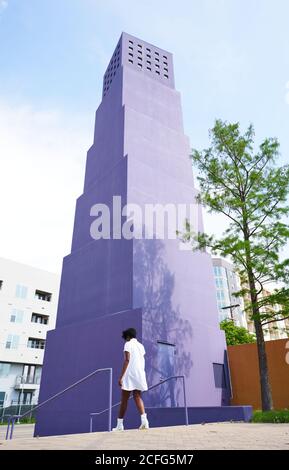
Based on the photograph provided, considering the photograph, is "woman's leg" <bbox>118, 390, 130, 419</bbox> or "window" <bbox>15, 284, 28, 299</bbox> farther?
"window" <bbox>15, 284, 28, 299</bbox>

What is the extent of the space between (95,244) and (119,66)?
11684 mm

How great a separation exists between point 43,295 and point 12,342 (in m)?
7.54

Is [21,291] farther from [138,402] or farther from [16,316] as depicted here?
[138,402]

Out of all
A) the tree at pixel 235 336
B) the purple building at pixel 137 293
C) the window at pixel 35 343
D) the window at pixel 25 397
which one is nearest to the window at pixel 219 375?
the purple building at pixel 137 293

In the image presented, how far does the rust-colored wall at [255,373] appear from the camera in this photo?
39.6ft

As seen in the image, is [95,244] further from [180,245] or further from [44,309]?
[44,309]

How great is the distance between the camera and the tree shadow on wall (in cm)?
1094

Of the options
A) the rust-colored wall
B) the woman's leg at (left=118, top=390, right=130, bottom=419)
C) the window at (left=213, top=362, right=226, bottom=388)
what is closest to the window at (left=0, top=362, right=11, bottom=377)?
the window at (left=213, top=362, right=226, bottom=388)

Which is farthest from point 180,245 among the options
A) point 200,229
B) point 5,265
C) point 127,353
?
point 5,265

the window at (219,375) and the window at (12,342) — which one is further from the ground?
the window at (12,342)

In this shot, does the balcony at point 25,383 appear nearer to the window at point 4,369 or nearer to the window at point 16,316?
the window at point 4,369

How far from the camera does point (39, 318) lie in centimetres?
3997

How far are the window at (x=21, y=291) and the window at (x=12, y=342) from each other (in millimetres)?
4479
